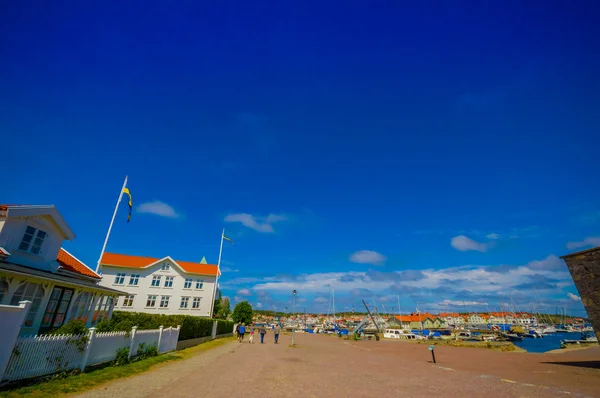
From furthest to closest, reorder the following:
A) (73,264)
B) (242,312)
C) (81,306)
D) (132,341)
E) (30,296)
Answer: (242,312)
(73,264)
(81,306)
(30,296)
(132,341)

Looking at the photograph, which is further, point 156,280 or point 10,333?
point 156,280

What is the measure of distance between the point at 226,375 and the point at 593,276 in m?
19.6

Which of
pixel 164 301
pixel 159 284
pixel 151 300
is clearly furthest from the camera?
pixel 159 284

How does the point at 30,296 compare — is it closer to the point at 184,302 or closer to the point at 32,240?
the point at 32,240

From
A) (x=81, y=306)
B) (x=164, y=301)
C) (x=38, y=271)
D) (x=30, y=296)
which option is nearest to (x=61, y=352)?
(x=38, y=271)

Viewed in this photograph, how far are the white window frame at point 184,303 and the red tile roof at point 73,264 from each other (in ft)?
76.5

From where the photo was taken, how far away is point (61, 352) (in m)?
9.47

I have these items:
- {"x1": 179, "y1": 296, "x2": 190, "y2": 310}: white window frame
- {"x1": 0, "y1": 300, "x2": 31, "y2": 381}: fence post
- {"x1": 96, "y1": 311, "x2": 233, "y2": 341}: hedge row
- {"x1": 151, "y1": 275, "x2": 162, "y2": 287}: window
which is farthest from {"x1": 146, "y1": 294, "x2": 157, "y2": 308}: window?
{"x1": 0, "y1": 300, "x2": 31, "y2": 381}: fence post

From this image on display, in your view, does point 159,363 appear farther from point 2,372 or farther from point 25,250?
point 25,250

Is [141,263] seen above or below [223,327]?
above

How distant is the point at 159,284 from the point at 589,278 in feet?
157

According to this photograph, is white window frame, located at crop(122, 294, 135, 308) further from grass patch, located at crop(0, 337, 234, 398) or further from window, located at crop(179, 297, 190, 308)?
grass patch, located at crop(0, 337, 234, 398)

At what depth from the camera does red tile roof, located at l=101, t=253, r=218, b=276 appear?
4242 cm

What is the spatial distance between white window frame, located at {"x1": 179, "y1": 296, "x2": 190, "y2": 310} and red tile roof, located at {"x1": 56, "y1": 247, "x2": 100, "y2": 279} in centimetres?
2330
